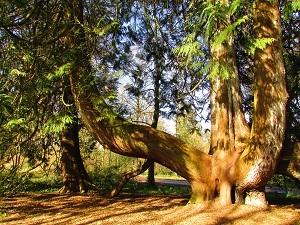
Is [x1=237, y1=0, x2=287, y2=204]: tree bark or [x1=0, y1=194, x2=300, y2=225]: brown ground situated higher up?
[x1=237, y1=0, x2=287, y2=204]: tree bark

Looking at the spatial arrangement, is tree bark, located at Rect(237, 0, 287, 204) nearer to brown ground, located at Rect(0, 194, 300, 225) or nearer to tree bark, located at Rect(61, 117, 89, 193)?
brown ground, located at Rect(0, 194, 300, 225)

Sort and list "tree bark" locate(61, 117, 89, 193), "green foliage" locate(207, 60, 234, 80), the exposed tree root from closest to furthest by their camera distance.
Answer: "green foliage" locate(207, 60, 234, 80), the exposed tree root, "tree bark" locate(61, 117, 89, 193)

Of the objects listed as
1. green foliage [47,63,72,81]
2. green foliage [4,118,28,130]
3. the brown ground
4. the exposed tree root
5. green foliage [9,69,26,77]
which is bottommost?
the brown ground

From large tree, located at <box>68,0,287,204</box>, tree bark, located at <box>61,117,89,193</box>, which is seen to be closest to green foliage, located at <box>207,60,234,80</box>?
large tree, located at <box>68,0,287,204</box>

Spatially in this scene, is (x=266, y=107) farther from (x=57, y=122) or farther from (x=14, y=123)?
(x=14, y=123)

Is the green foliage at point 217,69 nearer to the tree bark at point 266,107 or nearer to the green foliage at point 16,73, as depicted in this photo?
the tree bark at point 266,107

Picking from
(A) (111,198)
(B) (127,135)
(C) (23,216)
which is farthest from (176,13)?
(C) (23,216)

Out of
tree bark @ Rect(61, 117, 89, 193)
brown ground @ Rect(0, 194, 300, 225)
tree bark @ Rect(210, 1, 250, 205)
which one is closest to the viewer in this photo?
brown ground @ Rect(0, 194, 300, 225)

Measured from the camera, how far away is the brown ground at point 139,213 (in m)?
8.30

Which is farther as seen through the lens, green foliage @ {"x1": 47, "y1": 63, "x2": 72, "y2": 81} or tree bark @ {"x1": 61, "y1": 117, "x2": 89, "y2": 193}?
tree bark @ {"x1": 61, "y1": 117, "x2": 89, "y2": 193}

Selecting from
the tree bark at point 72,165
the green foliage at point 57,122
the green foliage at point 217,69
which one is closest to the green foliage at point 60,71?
the green foliage at point 57,122

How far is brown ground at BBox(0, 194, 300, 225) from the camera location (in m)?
8.30

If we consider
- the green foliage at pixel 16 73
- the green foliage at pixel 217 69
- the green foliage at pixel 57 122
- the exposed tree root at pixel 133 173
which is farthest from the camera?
the exposed tree root at pixel 133 173

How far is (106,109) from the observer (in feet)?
31.3
